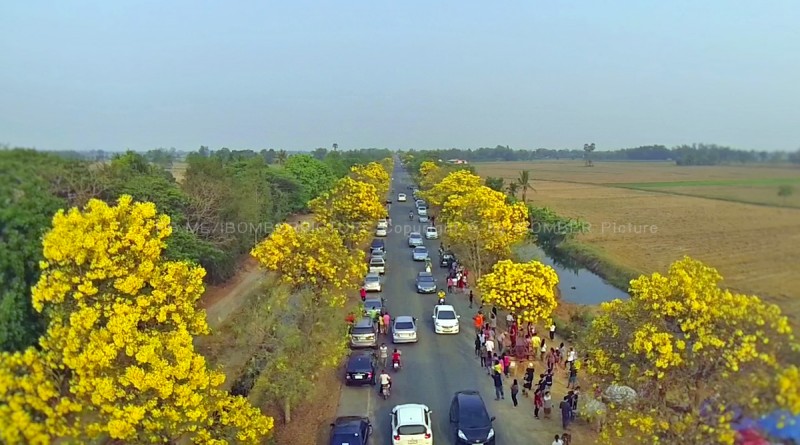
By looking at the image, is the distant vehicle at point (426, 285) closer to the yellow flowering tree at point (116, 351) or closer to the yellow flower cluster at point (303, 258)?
the yellow flower cluster at point (303, 258)

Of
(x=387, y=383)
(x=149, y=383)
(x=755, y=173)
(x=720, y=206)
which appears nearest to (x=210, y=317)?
(x=387, y=383)

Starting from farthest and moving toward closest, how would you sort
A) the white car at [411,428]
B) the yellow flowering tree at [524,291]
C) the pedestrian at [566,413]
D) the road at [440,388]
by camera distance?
the yellow flowering tree at [524,291], the road at [440,388], the pedestrian at [566,413], the white car at [411,428]

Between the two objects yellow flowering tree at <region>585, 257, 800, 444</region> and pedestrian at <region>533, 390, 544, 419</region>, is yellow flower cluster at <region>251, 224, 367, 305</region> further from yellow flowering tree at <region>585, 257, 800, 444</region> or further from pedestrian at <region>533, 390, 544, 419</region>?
yellow flowering tree at <region>585, 257, 800, 444</region>

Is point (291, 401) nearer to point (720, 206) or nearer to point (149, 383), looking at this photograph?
point (149, 383)

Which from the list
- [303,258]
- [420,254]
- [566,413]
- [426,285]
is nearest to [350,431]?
[566,413]

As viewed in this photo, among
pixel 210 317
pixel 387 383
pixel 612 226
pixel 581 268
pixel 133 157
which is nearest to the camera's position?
pixel 387 383

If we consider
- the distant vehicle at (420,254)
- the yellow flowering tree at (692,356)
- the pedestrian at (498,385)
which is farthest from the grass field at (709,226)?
the distant vehicle at (420,254)
